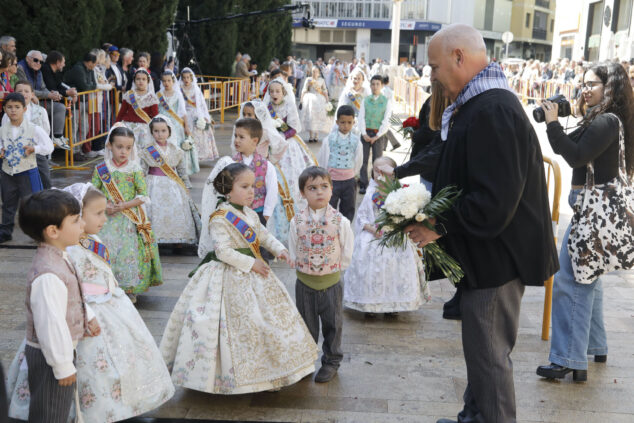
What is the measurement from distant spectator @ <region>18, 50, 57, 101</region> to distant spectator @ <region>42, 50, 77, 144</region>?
0.12 meters

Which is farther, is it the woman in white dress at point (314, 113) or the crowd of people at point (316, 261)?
the woman in white dress at point (314, 113)

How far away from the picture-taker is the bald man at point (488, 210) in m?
2.87

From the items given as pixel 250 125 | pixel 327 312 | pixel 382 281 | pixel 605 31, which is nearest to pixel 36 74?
pixel 250 125

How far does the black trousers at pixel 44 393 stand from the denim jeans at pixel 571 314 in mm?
2843

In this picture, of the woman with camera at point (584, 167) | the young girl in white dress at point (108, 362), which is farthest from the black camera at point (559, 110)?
the young girl in white dress at point (108, 362)

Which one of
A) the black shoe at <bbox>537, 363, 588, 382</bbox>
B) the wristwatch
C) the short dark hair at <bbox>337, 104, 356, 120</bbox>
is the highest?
the short dark hair at <bbox>337, 104, 356, 120</bbox>

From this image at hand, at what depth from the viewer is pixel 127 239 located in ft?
19.0

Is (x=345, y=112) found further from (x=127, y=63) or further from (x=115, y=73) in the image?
(x=127, y=63)

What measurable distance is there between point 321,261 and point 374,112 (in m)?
6.47

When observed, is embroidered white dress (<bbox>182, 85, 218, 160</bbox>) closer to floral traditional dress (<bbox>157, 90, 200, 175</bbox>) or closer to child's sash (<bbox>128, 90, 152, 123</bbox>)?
floral traditional dress (<bbox>157, 90, 200, 175</bbox>)

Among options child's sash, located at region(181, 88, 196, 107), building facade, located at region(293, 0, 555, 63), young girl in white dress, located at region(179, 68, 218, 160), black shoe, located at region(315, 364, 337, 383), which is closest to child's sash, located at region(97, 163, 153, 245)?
black shoe, located at region(315, 364, 337, 383)

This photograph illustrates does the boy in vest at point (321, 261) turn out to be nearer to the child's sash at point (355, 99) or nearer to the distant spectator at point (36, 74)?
the distant spectator at point (36, 74)

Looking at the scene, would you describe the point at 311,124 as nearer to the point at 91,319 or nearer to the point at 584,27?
the point at 91,319

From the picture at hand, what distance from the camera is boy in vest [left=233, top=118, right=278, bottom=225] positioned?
6.12 m
